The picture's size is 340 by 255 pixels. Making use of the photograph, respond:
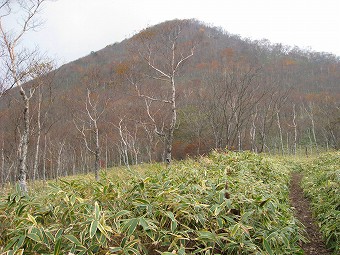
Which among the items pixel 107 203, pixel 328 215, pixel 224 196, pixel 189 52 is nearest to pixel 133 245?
pixel 107 203

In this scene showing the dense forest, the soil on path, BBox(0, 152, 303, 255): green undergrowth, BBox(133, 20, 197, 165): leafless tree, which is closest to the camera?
BBox(0, 152, 303, 255): green undergrowth

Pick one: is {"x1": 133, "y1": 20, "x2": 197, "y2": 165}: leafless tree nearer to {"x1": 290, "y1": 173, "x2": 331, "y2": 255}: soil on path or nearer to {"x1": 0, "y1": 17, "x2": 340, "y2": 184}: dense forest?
{"x1": 0, "y1": 17, "x2": 340, "y2": 184}: dense forest

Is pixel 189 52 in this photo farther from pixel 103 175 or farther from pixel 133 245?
pixel 133 245

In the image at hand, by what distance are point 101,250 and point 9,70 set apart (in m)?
11.6

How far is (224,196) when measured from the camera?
332 cm

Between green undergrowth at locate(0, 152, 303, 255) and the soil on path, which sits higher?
green undergrowth at locate(0, 152, 303, 255)

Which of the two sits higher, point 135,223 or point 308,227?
point 135,223

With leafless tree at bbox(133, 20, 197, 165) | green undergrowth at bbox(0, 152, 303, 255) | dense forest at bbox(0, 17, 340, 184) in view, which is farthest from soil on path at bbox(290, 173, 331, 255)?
leafless tree at bbox(133, 20, 197, 165)

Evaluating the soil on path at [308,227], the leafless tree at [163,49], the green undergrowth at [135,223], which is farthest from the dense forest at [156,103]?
the green undergrowth at [135,223]

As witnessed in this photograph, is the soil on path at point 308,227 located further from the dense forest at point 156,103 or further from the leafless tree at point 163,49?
the leafless tree at point 163,49

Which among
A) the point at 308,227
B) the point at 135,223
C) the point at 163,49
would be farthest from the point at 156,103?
the point at 135,223

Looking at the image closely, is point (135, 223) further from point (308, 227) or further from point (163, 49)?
point (163, 49)

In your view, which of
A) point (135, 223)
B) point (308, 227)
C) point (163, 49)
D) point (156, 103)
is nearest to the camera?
point (135, 223)

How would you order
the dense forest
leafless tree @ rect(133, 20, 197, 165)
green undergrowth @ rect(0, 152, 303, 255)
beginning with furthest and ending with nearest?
the dense forest, leafless tree @ rect(133, 20, 197, 165), green undergrowth @ rect(0, 152, 303, 255)
